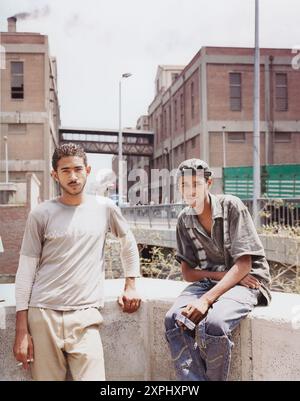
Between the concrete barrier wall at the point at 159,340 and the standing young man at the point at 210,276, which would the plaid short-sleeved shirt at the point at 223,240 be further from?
the concrete barrier wall at the point at 159,340

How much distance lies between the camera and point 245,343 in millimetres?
2002

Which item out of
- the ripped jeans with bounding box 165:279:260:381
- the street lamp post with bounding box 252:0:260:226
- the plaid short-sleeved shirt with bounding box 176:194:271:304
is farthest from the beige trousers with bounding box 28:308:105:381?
the street lamp post with bounding box 252:0:260:226

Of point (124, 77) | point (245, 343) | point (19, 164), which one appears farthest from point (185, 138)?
point (245, 343)

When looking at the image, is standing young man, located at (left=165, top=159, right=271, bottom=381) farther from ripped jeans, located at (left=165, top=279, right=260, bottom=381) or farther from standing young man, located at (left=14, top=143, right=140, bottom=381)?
standing young man, located at (left=14, top=143, right=140, bottom=381)

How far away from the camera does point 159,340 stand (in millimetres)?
2248

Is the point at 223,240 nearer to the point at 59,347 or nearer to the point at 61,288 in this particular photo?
the point at 61,288

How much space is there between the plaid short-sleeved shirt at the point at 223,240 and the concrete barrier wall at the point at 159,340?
6.3 inches

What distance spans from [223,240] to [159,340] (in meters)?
0.65

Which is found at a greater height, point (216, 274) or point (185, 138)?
point (185, 138)

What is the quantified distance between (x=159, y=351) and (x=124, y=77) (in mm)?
1988

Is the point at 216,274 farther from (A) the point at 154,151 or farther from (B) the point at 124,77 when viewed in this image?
(A) the point at 154,151

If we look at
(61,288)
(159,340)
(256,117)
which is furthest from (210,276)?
(256,117)

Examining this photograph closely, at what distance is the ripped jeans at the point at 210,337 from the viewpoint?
1.81m
